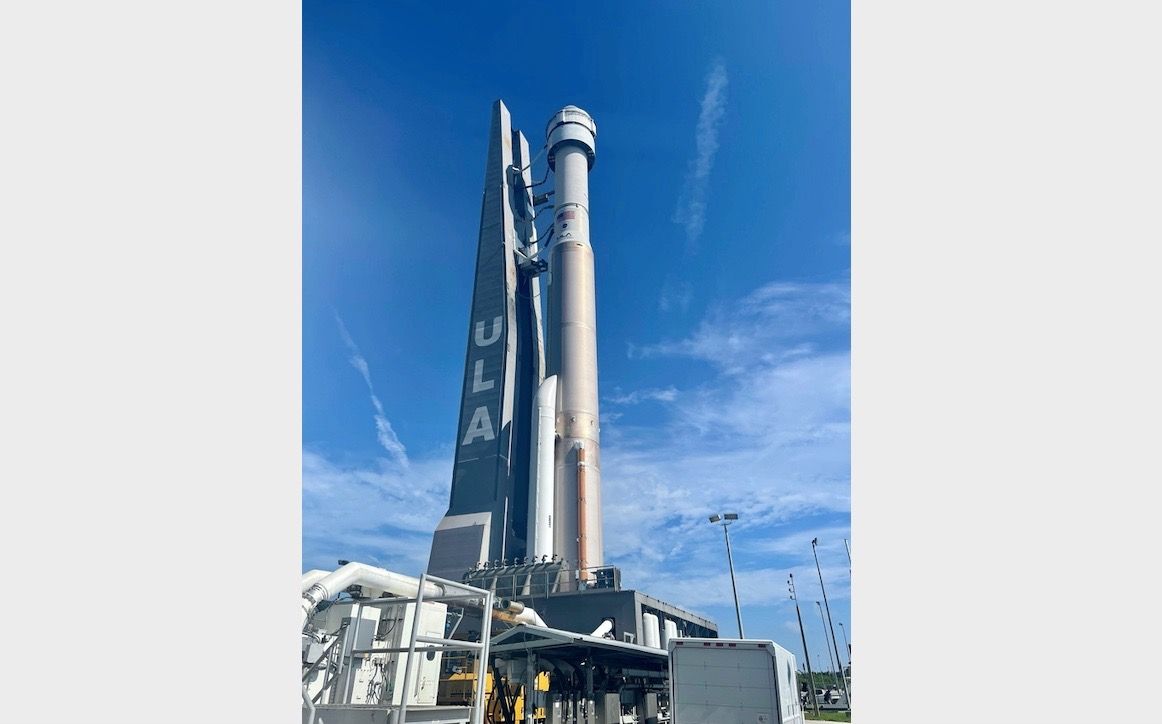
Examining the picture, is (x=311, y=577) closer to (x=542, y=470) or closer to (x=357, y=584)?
(x=357, y=584)

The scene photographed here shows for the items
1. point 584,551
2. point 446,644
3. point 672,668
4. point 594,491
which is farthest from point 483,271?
point 446,644

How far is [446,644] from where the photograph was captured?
595 cm

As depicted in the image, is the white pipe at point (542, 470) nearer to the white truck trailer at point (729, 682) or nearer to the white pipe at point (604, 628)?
the white pipe at point (604, 628)

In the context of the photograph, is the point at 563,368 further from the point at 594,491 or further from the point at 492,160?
the point at 492,160

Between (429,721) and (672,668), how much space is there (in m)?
5.43

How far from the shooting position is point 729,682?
10125mm

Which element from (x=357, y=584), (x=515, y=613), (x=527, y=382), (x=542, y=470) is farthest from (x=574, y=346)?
(x=357, y=584)

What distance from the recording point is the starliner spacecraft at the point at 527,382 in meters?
30.7

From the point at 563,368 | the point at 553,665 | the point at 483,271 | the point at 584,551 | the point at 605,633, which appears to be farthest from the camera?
the point at 483,271

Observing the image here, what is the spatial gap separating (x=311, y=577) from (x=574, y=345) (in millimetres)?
19875

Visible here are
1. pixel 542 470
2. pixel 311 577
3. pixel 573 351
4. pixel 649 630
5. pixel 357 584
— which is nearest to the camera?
pixel 311 577

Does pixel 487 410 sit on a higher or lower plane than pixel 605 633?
higher

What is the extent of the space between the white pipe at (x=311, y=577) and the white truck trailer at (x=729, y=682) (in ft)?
28.4

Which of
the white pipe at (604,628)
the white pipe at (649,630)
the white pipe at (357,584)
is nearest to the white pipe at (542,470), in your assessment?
the white pipe at (604,628)
